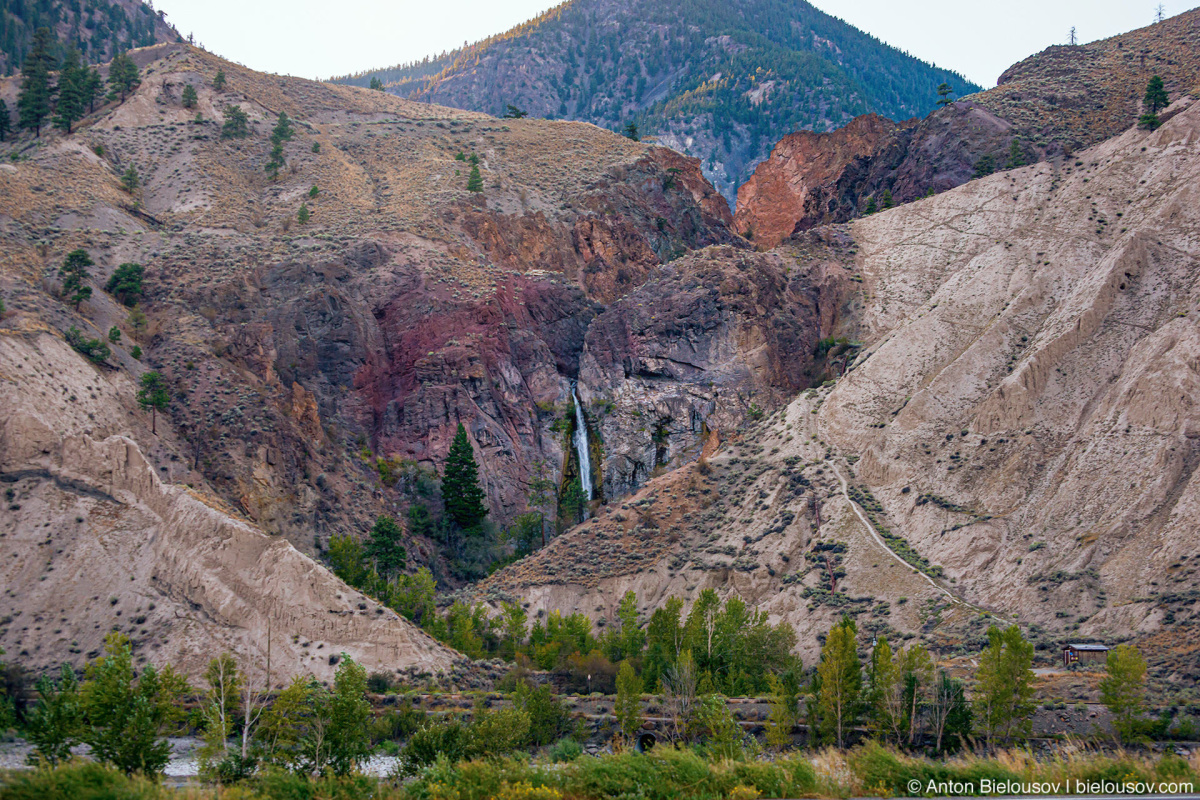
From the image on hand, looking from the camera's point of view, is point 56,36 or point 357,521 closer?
point 357,521

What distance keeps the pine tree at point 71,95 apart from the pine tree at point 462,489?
168 ft

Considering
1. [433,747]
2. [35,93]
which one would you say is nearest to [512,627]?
[433,747]

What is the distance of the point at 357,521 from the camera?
2490 inches

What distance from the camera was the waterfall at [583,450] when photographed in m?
74.6

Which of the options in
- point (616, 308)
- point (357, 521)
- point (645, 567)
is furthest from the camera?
point (616, 308)

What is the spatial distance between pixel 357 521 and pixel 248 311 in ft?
62.5

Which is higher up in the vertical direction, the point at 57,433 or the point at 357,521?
the point at 57,433

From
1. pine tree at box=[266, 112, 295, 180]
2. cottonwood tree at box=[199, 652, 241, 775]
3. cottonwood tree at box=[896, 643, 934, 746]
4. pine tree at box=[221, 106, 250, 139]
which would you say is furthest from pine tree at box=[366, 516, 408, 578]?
pine tree at box=[221, 106, 250, 139]

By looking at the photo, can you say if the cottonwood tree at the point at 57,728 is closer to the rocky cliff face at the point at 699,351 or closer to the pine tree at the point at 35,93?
the rocky cliff face at the point at 699,351

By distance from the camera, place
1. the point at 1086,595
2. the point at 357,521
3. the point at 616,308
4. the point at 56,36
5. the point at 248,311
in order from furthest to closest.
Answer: the point at 56,36 < the point at 616,308 < the point at 248,311 < the point at 357,521 < the point at 1086,595

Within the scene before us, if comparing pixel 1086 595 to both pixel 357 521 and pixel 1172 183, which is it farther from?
pixel 357 521

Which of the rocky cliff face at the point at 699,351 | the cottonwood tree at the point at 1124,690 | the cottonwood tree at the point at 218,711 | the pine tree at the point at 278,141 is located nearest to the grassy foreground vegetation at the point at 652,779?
the cottonwood tree at the point at 218,711

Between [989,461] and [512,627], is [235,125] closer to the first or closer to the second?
[512,627]

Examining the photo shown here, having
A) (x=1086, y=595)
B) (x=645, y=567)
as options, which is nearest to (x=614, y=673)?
(x=645, y=567)
